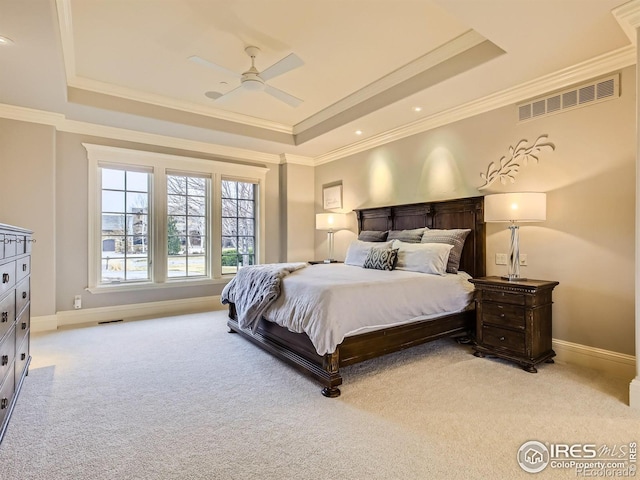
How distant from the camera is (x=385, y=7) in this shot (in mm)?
2672

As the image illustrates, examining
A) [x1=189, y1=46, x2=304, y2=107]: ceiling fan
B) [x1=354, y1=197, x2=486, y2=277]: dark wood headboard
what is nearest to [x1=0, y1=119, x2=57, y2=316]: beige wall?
[x1=189, y1=46, x2=304, y2=107]: ceiling fan

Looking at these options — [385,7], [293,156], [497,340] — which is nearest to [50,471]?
[497,340]

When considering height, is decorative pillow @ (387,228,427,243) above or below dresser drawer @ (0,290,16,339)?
above

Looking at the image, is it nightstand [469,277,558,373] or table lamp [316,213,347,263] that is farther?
table lamp [316,213,347,263]

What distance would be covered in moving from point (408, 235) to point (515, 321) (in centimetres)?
166

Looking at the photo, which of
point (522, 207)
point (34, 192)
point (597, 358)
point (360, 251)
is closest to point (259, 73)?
point (360, 251)

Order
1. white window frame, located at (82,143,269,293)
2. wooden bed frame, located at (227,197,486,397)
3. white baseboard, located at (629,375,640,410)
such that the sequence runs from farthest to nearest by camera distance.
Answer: white window frame, located at (82,143,269,293) < wooden bed frame, located at (227,197,486,397) < white baseboard, located at (629,375,640,410)

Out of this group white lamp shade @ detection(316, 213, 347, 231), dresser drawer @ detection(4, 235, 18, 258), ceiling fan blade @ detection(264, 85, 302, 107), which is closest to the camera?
dresser drawer @ detection(4, 235, 18, 258)

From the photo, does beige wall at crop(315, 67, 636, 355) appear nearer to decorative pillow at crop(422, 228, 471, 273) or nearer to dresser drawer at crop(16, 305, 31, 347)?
decorative pillow at crop(422, 228, 471, 273)

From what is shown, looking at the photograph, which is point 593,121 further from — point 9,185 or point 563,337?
point 9,185

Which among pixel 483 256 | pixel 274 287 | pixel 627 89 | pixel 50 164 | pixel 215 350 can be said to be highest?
pixel 627 89

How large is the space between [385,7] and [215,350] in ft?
11.3

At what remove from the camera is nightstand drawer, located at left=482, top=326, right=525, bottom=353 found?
9.75 feet

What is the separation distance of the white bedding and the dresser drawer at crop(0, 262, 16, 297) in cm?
181
